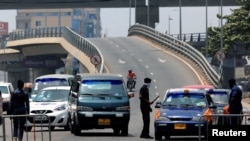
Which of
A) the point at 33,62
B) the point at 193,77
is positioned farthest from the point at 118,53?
the point at 33,62

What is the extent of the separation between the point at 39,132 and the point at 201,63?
42045 millimetres

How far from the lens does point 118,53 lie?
77.8 m

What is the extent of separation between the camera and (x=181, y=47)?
7250 centimetres

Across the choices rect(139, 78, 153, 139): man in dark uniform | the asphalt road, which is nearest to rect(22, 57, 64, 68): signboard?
the asphalt road

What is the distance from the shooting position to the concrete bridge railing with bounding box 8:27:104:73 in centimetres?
7425

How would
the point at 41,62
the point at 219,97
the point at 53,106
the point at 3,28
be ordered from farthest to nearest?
the point at 3,28
the point at 41,62
the point at 219,97
the point at 53,106

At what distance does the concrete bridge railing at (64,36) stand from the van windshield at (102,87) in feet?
137

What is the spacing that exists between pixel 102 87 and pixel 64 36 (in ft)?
197

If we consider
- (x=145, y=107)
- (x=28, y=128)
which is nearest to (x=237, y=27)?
(x=145, y=107)

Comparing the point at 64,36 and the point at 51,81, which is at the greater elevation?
the point at 64,36

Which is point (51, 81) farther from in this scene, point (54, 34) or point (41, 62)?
point (41, 62)

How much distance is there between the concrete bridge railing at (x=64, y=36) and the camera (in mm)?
74250

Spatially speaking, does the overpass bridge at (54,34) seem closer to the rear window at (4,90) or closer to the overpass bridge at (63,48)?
the overpass bridge at (63,48)

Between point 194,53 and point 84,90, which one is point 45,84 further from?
point 194,53
